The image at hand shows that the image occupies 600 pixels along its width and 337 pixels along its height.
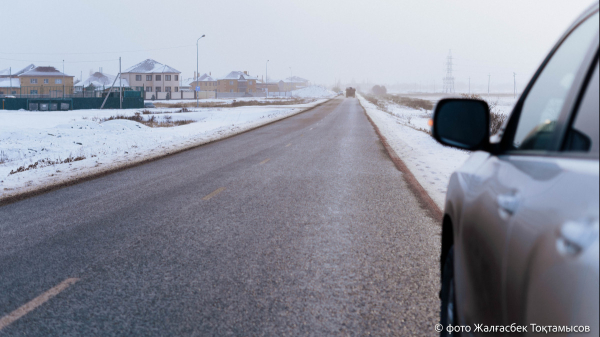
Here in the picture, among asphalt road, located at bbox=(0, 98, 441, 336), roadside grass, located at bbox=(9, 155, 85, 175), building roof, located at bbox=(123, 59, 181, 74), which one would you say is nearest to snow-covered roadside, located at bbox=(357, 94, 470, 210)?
asphalt road, located at bbox=(0, 98, 441, 336)

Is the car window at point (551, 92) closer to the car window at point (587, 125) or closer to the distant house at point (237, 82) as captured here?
the car window at point (587, 125)

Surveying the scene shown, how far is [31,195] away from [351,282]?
25.9 ft

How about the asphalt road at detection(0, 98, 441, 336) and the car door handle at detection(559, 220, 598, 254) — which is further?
the asphalt road at detection(0, 98, 441, 336)

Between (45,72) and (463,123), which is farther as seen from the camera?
(45,72)

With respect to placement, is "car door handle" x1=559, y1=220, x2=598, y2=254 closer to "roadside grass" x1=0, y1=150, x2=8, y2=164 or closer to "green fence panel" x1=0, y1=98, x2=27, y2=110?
"roadside grass" x1=0, y1=150, x2=8, y2=164

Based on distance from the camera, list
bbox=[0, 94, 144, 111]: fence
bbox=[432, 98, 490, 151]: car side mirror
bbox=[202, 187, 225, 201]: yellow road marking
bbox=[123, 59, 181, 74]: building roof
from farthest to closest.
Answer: bbox=[123, 59, 181, 74]: building roof → bbox=[0, 94, 144, 111]: fence → bbox=[202, 187, 225, 201]: yellow road marking → bbox=[432, 98, 490, 151]: car side mirror

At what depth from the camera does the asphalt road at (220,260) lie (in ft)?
14.0

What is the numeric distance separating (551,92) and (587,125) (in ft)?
2.07

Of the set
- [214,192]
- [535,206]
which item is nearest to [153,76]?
[214,192]

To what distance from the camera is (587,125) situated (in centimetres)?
162

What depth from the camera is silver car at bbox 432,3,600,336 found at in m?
1.40

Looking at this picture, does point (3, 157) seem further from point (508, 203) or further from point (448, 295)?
point (508, 203)

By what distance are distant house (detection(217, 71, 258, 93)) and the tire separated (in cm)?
18901

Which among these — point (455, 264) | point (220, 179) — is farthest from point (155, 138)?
point (455, 264)
